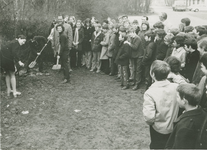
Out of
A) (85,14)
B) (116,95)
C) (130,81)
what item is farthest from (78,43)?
(85,14)

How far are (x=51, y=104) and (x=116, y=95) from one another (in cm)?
208

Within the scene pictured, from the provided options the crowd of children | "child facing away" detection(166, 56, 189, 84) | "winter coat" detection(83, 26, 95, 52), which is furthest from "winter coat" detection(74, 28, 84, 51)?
"child facing away" detection(166, 56, 189, 84)

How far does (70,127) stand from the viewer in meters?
6.11

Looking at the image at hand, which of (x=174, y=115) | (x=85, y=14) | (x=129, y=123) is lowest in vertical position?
(x=129, y=123)

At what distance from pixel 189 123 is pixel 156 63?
1.04 meters

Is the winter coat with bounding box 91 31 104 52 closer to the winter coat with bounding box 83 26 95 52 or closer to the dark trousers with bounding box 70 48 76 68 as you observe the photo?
the winter coat with bounding box 83 26 95 52

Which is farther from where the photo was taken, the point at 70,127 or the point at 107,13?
the point at 107,13

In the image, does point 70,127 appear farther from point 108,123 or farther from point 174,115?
point 174,115

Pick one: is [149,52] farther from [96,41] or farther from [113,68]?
[96,41]

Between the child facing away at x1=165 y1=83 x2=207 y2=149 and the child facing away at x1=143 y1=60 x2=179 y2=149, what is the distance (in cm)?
46

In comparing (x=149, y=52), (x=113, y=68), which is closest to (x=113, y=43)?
(x=113, y=68)

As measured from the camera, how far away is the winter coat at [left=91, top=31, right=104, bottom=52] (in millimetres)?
11045

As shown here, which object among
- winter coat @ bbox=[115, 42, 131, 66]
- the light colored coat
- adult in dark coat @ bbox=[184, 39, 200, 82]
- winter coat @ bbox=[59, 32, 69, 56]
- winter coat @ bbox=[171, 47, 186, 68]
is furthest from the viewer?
winter coat @ bbox=[59, 32, 69, 56]

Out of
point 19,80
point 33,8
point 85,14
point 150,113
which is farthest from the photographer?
point 85,14
